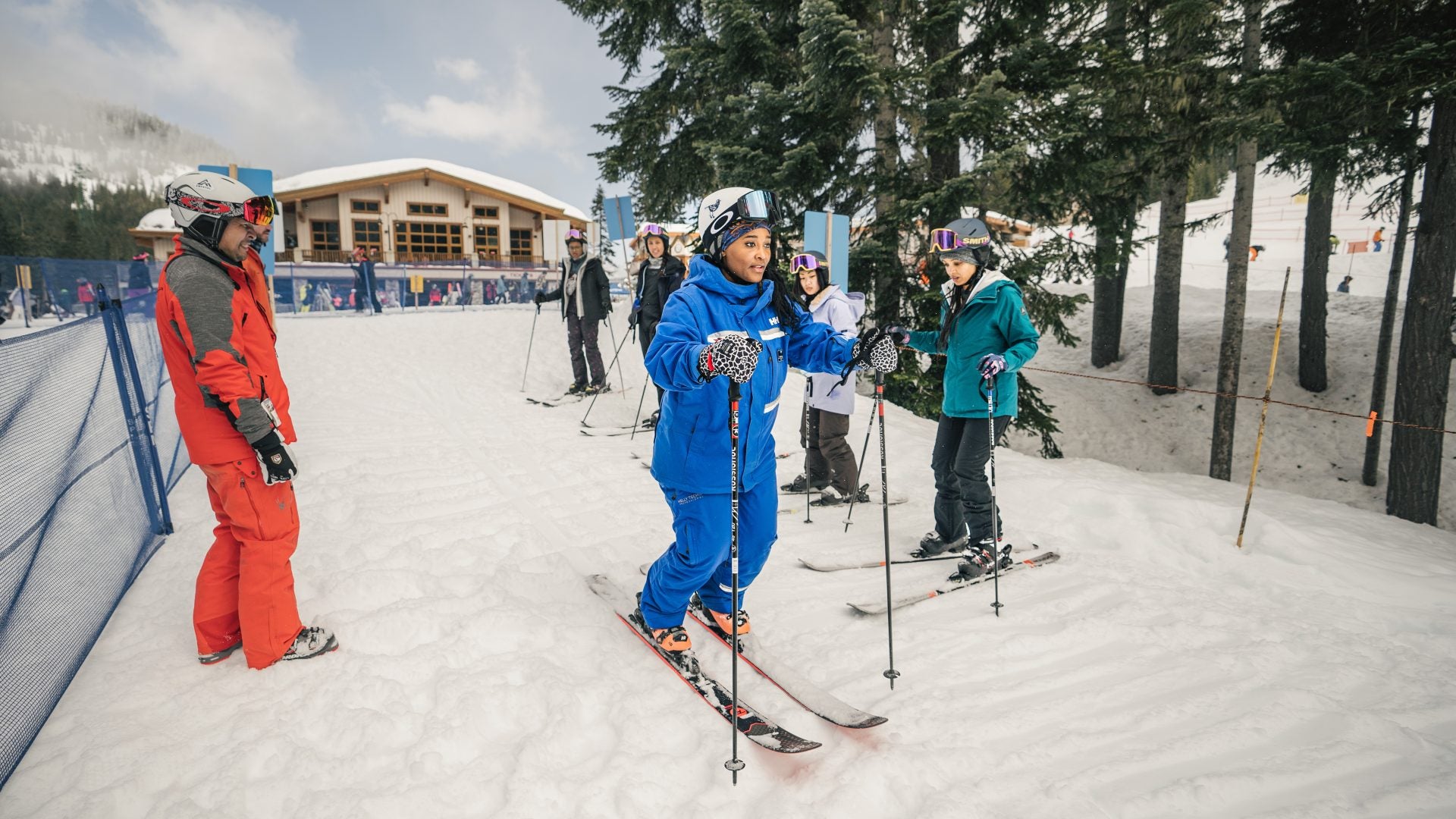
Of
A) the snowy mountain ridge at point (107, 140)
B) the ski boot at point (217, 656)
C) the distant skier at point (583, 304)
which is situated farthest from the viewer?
the snowy mountain ridge at point (107, 140)

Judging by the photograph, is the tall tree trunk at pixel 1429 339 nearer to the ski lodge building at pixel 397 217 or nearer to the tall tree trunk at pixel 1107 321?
the tall tree trunk at pixel 1107 321

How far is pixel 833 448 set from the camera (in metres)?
5.50

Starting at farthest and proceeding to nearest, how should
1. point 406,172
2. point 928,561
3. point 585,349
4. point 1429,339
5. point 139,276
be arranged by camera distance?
point 406,172 → point 139,276 → point 585,349 → point 1429,339 → point 928,561

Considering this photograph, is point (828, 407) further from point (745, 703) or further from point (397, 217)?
point (397, 217)

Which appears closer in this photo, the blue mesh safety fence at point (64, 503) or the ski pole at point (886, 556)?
the blue mesh safety fence at point (64, 503)

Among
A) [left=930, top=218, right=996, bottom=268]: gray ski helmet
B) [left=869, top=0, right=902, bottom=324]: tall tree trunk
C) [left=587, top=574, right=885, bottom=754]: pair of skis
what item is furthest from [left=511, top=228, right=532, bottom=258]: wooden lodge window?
[left=587, top=574, right=885, bottom=754]: pair of skis

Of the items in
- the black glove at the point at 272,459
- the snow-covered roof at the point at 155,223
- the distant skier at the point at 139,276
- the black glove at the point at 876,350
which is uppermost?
the snow-covered roof at the point at 155,223

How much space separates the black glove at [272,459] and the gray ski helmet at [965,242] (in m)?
3.75

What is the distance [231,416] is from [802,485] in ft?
14.6

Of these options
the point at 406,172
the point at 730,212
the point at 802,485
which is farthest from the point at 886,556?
the point at 406,172

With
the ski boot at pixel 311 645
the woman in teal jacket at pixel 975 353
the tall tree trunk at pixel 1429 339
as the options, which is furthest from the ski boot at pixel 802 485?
the tall tree trunk at pixel 1429 339

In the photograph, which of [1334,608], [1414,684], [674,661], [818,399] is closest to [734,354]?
[674,661]

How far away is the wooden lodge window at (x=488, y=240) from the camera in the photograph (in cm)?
3080

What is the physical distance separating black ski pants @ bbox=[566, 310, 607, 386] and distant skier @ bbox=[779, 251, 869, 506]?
4.64 m
